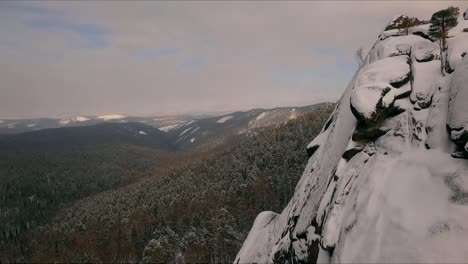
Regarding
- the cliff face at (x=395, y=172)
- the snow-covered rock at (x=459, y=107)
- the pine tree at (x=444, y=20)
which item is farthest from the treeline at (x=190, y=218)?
the snow-covered rock at (x=459, y=107)

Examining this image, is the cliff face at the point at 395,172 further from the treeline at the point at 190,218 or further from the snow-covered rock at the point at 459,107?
the treeline at the point at 190,218

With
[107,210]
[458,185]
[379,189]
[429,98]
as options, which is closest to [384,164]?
[379,189]

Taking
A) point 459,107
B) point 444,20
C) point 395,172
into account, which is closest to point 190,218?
point 444,20

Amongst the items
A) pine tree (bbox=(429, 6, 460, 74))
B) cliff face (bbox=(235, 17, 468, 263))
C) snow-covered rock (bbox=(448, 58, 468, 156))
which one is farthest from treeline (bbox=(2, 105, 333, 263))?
snow-covered rock (bbox=(448, 58, 468, 156))

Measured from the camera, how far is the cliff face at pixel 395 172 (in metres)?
19.1

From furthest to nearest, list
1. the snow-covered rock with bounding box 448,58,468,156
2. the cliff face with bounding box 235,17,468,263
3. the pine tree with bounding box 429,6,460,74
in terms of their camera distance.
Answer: the pine tree with bounding box 429,6,460,74 < the snow-covered rock with bounding box 448,58,468,156 < the cliff face with bounding box 235,17,468,263

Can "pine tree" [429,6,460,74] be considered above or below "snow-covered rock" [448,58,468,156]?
above

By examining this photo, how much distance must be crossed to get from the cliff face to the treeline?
3157 inches

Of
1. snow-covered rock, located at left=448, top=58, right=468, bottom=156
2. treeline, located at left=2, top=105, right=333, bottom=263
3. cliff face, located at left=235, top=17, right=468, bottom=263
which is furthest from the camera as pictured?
treeline, located at left=2, top=105, right=333, bottom=263

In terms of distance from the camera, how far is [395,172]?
22359 millimetres

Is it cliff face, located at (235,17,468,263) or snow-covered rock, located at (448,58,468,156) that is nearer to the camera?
cliff face, located at (235,17,468,263)

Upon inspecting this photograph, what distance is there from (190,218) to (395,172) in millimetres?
121140

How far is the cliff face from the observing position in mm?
19141

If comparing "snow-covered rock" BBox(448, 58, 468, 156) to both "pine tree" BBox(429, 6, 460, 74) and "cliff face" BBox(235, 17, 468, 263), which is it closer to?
"cliff face" BBox(235, 17, 468, 263)
